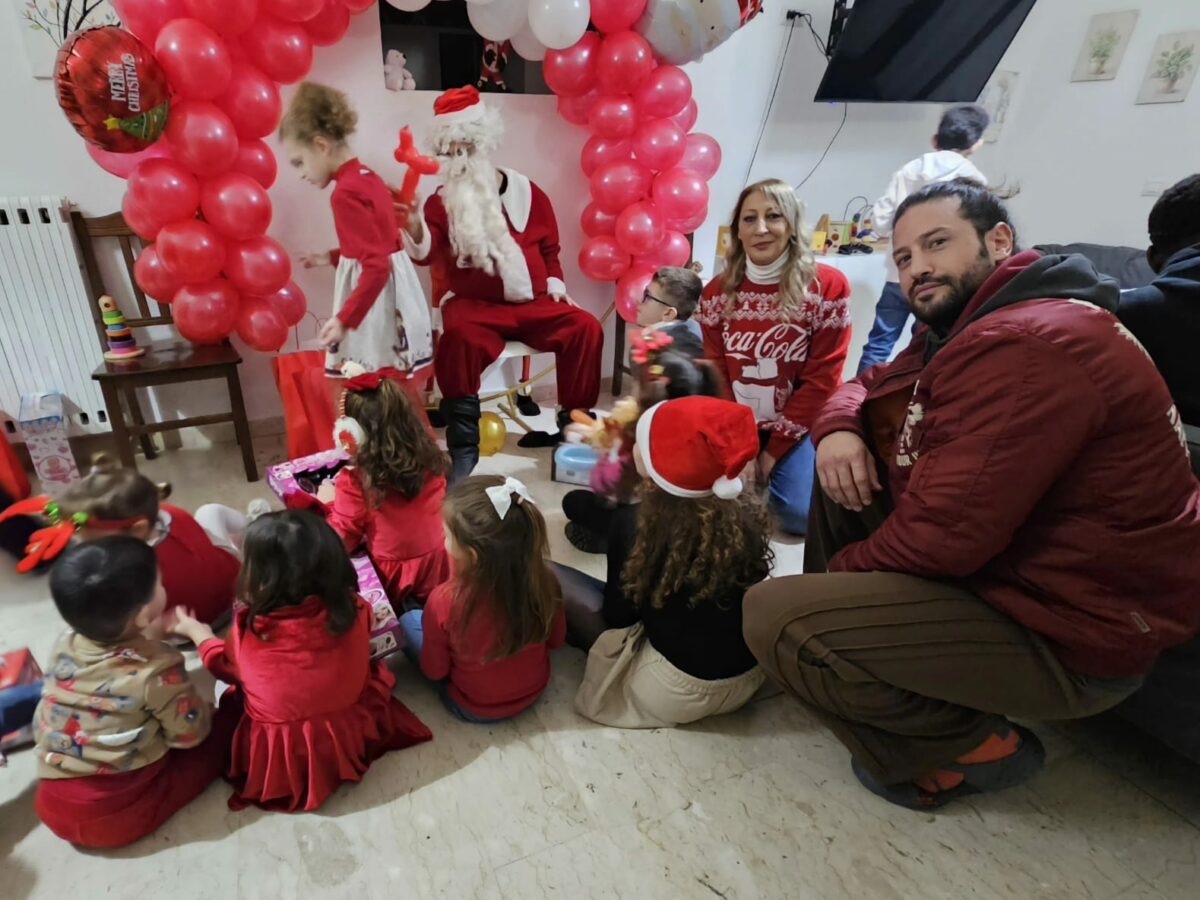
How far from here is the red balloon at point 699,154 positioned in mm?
3082

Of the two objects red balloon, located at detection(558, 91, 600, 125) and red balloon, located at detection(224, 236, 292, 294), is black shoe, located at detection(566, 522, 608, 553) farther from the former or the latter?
red balloon, located at detection(558, 91, 600, 125)

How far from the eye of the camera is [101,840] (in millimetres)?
1278

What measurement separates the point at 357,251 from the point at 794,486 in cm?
180

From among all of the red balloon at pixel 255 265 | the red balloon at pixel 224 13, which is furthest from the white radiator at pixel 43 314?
the red balloon at pixel 224 13

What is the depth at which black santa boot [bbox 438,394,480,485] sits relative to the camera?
104 inches

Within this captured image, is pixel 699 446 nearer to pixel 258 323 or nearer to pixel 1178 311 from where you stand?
pixel 1178 311

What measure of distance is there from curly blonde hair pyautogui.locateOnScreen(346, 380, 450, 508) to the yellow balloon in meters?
0.99

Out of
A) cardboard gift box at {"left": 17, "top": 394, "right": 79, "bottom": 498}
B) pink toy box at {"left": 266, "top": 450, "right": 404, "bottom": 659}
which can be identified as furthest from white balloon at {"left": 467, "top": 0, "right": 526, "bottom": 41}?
cardboard gift box at {"left": 17, "top": 394, "right": 79, "bottom": 498}

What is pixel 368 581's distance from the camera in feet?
5.80

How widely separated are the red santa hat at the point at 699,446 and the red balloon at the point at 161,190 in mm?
1815

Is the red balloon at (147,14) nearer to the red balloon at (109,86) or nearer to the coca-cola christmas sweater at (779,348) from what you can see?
the red balloon at (109,86)

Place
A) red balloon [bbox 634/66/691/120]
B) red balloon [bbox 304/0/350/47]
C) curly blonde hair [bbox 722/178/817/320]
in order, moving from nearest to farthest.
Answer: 1. curly blonde hair [bbox 722/178/817/320]
2. red balloon [bbox 304/0/350/47]
3. red balloon [bbox 634/66/691/120]

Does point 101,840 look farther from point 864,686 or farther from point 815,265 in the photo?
point 815,265

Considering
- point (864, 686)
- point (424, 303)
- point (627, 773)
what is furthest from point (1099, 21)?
point (627, 773)
